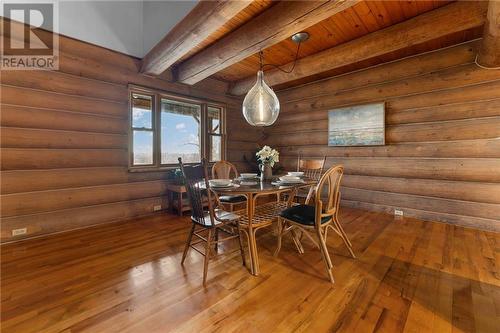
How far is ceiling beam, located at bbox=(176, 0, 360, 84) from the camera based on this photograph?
2.17m

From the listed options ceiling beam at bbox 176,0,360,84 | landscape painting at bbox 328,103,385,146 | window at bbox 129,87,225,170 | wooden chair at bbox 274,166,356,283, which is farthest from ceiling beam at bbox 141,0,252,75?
landscape painting at bbox 328,103,385,146

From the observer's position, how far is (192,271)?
6.84ft

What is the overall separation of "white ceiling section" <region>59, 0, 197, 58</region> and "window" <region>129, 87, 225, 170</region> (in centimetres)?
75

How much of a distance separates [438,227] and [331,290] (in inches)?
103

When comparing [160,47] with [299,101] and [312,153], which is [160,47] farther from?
[312,153]

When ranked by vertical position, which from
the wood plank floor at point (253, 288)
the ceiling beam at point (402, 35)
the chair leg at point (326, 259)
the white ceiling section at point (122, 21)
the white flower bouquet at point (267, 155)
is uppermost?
the white ceiling section at point (122, 21)

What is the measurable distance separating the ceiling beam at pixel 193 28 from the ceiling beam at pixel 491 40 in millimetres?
2047

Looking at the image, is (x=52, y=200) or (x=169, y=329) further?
(x=52, y=200)

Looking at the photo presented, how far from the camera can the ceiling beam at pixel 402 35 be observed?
8.18ft

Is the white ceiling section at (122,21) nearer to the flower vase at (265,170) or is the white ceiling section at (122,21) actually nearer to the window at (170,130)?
the window at (170,130)

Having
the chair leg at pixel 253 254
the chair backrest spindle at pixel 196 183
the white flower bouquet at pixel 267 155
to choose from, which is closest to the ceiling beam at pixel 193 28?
the white flower bouquet at pixel 267 155

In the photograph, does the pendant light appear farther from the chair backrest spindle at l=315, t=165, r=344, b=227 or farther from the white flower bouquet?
the chair backrest spindle at l=315, t=165, r=344, b=227

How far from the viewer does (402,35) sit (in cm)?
291

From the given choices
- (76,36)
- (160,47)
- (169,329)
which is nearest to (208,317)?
(169,329)
